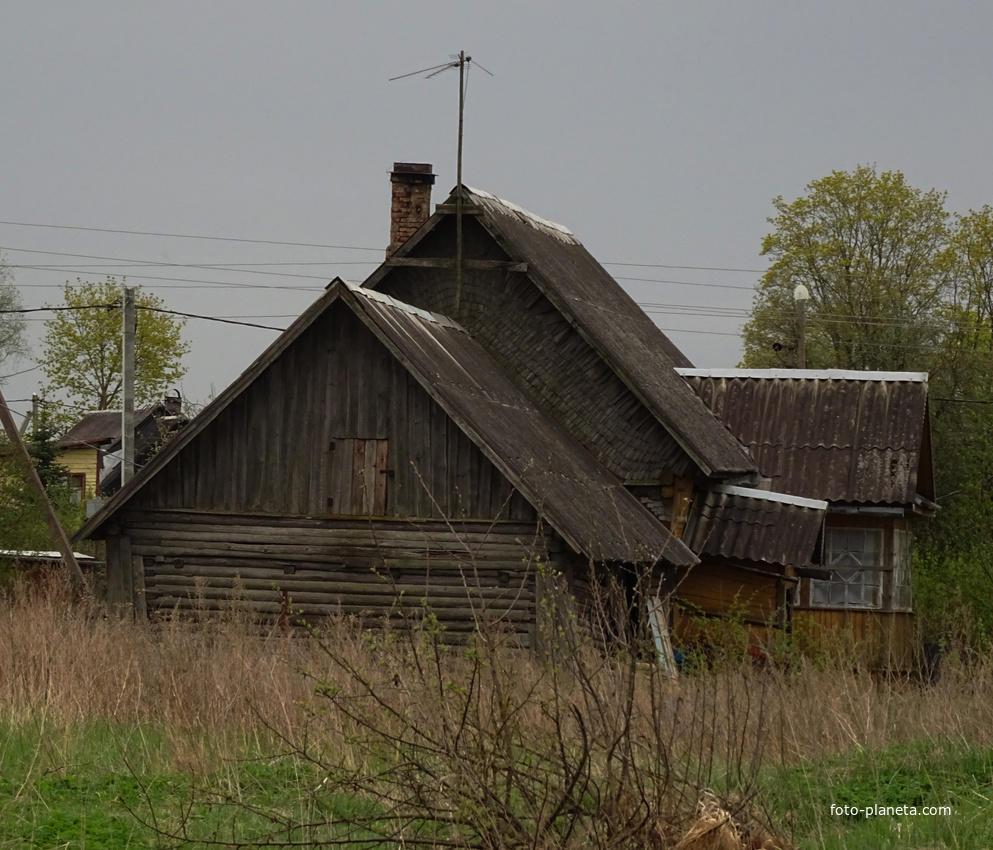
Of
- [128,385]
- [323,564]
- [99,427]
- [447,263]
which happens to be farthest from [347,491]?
[99,427]

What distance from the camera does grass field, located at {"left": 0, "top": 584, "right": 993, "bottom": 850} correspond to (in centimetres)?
533

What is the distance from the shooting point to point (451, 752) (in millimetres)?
5188

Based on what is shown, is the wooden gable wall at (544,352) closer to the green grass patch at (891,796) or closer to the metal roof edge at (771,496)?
the metal roof edge at (771,496)

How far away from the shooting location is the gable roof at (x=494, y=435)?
1394 cm

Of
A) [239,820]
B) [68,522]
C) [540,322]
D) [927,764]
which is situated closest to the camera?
[239,820]

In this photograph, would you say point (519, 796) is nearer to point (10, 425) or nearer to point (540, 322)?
point (540, 322)

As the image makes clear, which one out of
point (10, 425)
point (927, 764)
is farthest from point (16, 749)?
point (10, 425)

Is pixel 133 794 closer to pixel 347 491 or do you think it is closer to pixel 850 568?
pixel 347 491

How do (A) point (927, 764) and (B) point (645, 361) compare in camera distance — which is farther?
(B) point (645, 361)

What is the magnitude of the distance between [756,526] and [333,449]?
229 inches

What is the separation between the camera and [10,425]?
20016 millimetres

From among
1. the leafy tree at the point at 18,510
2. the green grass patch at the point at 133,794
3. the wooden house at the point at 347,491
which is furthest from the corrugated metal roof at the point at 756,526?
the leafy tree at the point at 18,510

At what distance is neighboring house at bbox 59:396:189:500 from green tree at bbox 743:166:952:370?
78.6 feet

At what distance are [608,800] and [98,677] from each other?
17.5 feet
